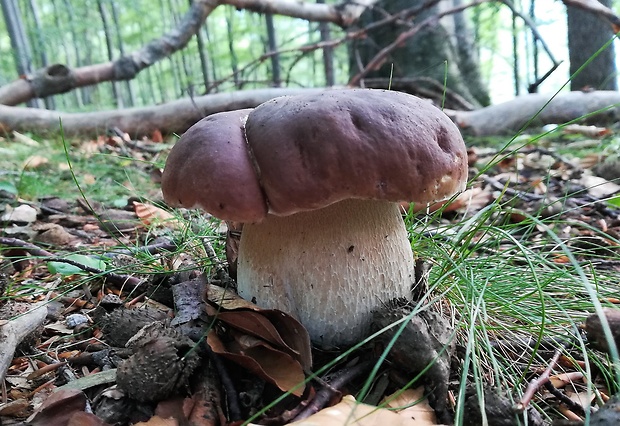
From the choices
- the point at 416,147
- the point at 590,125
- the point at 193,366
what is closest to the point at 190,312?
the point at 193,366

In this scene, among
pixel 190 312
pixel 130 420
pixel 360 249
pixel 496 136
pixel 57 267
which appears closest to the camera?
pixel 130 420

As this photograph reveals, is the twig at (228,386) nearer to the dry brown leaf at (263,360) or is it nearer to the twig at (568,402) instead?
the dry brown leaf at (263,360)

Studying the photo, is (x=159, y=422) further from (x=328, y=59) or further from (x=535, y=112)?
(x=328, y=59)

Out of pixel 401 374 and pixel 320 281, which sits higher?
pixel 320 281

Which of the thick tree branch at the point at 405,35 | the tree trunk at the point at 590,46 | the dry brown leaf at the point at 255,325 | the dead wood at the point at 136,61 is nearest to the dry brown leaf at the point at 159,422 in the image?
the dry brown leaf at the point at 255,325

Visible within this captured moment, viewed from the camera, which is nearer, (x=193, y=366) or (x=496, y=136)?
(x=193, y=366)

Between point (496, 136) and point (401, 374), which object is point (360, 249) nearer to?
point (401, 374)

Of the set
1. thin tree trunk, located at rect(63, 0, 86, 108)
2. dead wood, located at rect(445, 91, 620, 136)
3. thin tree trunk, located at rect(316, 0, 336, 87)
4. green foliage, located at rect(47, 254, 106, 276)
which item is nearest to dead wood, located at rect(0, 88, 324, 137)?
thin tree trunk, located at rect(316, 0, 336, 87)
